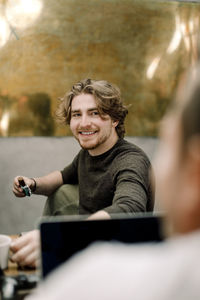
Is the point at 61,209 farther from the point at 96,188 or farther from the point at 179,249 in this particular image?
the point at 179,249

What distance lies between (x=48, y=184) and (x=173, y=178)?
184 centimetres

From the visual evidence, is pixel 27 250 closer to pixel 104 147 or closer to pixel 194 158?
pixel 194 158

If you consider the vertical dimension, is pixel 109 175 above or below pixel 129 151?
below

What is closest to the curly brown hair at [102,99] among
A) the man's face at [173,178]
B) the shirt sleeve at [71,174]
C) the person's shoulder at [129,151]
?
the person's shoulder at [129,151]

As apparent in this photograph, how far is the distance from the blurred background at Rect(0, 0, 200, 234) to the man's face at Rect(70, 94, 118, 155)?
27.8 inches

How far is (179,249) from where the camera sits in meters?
0.35

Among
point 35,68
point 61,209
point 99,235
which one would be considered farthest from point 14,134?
point 99,235

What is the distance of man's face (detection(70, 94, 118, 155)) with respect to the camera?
2102 mm

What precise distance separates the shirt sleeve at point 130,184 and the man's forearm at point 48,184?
0.44 metres

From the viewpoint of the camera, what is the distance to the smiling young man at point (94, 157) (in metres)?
1.93

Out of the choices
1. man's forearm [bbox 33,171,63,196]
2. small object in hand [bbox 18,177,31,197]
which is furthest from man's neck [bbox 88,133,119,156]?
small object in hand [bbox 18,177,31,197]

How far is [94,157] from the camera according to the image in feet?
6.86

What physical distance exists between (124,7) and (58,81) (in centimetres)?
80

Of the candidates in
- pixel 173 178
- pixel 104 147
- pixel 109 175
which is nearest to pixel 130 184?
pixel 109 175
